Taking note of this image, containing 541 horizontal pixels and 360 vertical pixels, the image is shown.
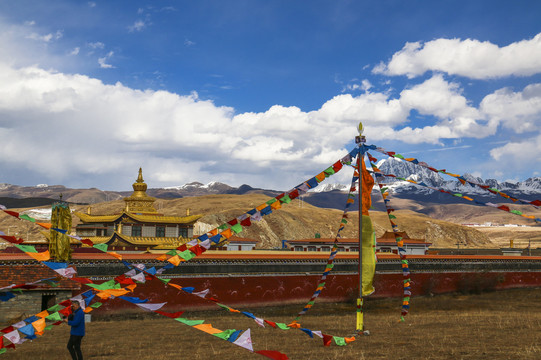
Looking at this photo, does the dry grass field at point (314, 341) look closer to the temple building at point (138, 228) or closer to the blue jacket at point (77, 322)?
the blue jacket at point (77, 322)

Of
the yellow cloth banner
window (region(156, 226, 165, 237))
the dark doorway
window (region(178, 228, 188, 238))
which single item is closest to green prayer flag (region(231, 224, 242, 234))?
the yellow cloth banner

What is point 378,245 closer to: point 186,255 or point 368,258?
point 368,258

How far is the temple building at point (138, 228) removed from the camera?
43.7m

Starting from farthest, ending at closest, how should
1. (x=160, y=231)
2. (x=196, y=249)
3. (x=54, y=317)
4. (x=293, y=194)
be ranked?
1. (x=160, y=231)
2. (x=293, y=194)
3. (x=196, y=249)
4. (x=54, y=317)

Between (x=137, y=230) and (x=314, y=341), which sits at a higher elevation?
(x=137, y=230)

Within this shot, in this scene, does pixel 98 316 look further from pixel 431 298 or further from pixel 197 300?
pixel 431 298

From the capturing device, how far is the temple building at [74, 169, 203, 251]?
43.7m

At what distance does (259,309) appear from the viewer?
2884 centimetres

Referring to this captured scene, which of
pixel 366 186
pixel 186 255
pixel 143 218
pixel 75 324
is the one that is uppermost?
pixel 366 186

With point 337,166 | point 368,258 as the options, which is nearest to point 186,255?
point 337,166

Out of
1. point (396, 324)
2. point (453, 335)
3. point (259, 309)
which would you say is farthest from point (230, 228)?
point (259, 309)

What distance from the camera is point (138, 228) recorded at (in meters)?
45.2

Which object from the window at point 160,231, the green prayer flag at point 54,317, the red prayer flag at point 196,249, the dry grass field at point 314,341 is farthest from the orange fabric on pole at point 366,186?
the window at point 160,231

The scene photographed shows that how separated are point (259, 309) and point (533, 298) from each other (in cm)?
1927
